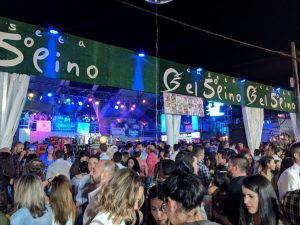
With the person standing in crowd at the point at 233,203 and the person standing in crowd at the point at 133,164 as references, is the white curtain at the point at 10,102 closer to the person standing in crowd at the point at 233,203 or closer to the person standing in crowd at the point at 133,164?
the person standing in crowd at the point at 133,164

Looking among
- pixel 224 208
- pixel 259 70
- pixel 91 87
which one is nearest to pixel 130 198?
pixel 224 208

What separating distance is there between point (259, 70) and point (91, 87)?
25.4ft

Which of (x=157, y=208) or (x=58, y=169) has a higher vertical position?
(x=58, y=169)

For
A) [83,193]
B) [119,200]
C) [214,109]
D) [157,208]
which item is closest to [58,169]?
[83,193]

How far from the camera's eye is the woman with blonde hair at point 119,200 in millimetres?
2104

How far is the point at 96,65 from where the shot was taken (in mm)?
6980

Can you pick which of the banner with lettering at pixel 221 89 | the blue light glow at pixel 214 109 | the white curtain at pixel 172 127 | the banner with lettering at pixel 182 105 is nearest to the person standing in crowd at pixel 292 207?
the banner with lettering at pixel 182 105

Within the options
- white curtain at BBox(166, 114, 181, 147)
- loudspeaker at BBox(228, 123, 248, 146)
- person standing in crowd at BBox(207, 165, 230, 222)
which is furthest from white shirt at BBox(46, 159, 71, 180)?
loudspeaker at BBox(228, 123, 248, 146)

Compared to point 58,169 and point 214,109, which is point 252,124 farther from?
point 58,169

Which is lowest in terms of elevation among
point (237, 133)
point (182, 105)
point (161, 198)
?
point (161, 198)

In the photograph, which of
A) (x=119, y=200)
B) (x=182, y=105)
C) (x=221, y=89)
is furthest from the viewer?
(x=221, y=89)

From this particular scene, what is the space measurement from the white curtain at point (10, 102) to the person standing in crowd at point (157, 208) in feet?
12.1

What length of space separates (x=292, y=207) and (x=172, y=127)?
6770 millimetres

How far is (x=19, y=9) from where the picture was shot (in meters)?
5.67
